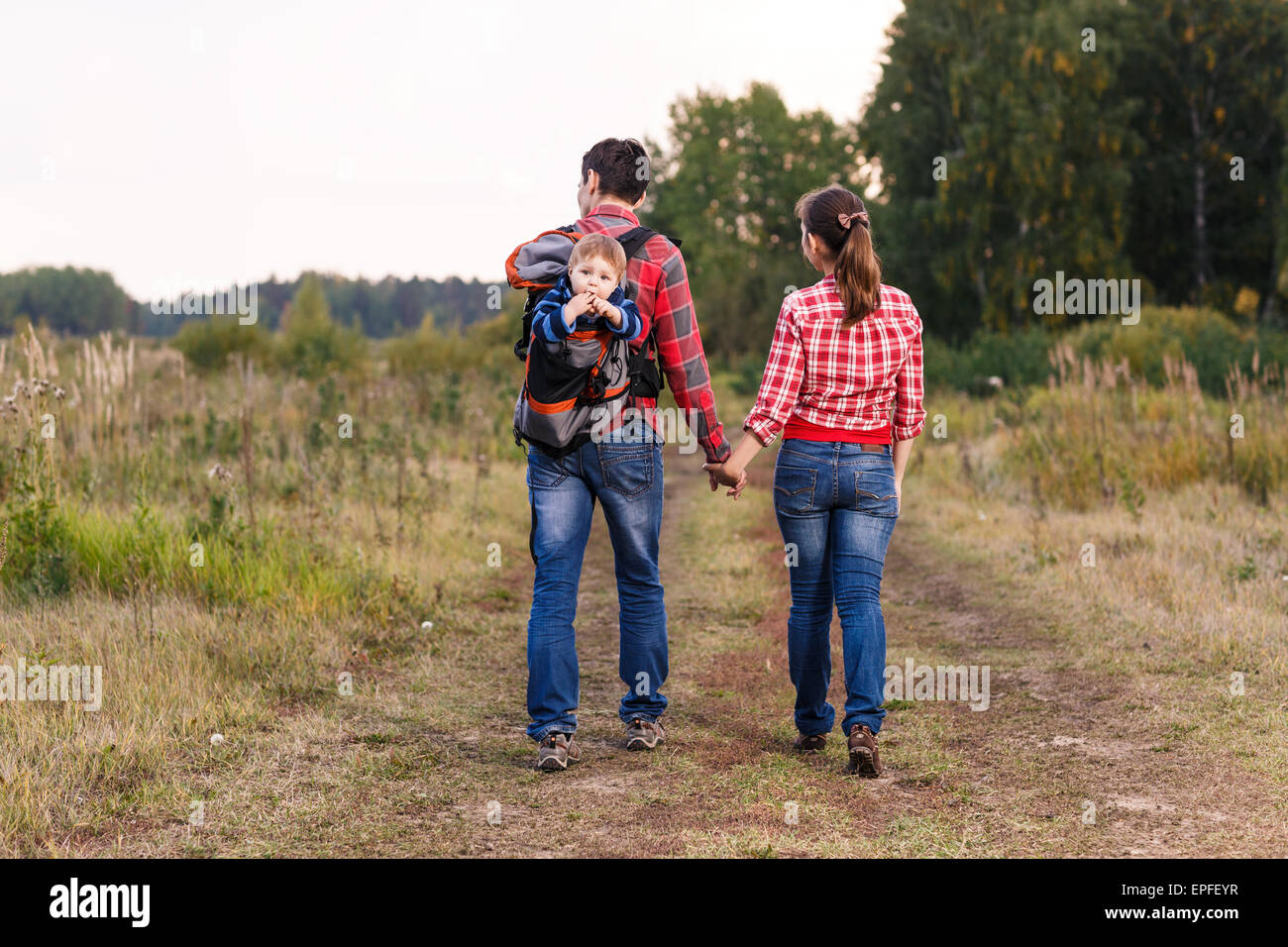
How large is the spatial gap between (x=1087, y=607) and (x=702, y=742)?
3332 mm

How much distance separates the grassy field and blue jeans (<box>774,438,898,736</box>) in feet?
1.25

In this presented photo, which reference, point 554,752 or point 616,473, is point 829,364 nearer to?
point 616,473

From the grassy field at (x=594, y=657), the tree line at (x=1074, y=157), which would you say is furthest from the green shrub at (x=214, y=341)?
the grassy field at (x=594, y=657)

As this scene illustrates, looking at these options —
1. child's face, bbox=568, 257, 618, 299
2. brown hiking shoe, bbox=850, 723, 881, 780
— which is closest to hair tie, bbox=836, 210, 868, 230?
child's face, bbox=568, 257, 618, 299

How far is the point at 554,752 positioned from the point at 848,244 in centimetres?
219

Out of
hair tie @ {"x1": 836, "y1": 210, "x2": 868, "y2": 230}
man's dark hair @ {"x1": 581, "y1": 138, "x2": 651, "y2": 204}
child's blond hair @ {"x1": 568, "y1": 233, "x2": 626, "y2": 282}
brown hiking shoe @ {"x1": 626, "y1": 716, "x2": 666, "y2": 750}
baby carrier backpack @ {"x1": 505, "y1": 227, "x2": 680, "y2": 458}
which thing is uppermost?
man's dark hair @ {"x1": 581, "y1": 138, "x2": 651, "y2": 204}

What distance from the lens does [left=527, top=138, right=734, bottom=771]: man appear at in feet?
13.8

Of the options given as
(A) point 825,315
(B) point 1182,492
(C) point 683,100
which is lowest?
(B) point 1182,492

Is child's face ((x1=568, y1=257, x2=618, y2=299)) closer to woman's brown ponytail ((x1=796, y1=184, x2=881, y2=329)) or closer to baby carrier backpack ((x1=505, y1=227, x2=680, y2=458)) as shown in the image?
baby carrier backpack ((x1=505, y1=227, x2=680, y2=458))

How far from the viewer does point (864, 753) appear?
4.14 meters
